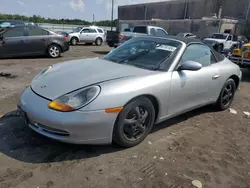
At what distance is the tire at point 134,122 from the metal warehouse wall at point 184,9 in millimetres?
36463

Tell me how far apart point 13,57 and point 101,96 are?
858cm

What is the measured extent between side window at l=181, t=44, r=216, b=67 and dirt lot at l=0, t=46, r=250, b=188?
1093 millimetres

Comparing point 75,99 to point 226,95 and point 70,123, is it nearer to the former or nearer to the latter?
point 70,123

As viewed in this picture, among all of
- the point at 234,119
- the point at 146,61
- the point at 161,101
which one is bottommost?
the point at 234,119

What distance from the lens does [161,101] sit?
10.2 feet

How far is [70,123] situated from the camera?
246 cm

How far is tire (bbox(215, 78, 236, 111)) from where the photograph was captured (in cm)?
436

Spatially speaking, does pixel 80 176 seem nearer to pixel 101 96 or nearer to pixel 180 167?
pixel 101 96

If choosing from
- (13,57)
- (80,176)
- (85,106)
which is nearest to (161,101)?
(85,106)

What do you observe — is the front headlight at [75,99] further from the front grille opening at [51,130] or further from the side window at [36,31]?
the side window at [36,31]

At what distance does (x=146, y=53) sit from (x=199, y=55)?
956 millimetres

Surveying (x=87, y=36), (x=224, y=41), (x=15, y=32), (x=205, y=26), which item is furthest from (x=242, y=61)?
(x=205, y=26)

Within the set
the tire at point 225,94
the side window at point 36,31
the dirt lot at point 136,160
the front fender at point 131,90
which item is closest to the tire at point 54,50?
the side window at point 36,31

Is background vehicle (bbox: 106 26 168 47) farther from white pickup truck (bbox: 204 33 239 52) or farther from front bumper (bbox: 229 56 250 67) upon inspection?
white pickup truck (bbox: 204 33 239 52)
